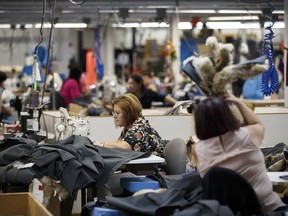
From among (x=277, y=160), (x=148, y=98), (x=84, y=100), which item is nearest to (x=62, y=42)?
(x=84, y=100)

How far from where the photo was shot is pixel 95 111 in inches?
435

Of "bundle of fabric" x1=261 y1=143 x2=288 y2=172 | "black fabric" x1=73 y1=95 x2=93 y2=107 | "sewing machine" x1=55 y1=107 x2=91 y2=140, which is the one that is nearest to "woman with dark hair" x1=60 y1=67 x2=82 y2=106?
"black fabric" x1=73 y1=95 x2=93 y2=107

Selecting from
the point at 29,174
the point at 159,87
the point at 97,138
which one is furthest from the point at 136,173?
the point at 159,87

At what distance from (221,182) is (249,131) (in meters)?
0.37

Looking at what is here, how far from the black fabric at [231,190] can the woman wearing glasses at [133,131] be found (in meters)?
2.03

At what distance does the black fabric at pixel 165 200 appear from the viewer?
3.86 metres

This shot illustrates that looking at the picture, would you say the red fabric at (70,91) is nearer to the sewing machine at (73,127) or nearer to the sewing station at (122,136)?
the sewing station at (122,136)

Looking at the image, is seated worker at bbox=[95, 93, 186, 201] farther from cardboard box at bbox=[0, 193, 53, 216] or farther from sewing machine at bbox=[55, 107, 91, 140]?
cardboard box at bbox=[0, 193, 53, 216]

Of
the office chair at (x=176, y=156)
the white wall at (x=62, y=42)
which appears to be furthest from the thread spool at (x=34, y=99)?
the white wall at (x=62, y=42)

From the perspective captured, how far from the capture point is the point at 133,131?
5914mm

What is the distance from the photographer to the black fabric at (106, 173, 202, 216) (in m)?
3.86

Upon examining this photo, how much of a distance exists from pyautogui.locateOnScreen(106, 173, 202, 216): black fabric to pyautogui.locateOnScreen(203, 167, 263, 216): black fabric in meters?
0.13

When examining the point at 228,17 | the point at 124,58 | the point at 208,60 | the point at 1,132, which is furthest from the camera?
the point at 124,58

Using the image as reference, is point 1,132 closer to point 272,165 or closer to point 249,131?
point 272,165
